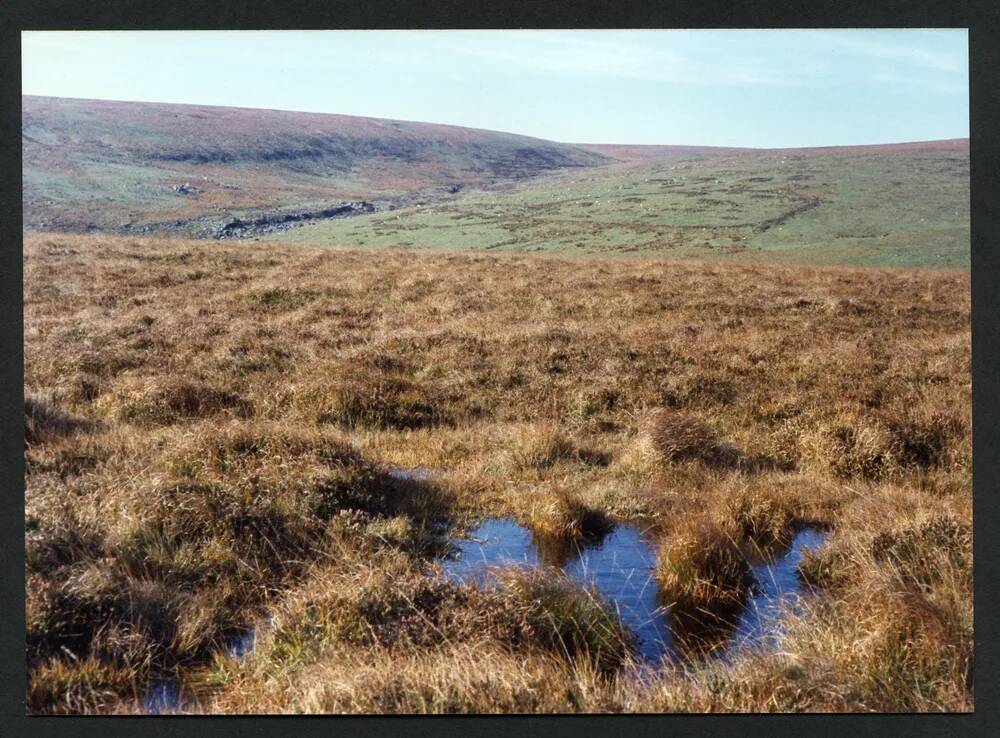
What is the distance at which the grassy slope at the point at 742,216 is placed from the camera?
87.8 feet

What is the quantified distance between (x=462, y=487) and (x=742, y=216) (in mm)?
25515

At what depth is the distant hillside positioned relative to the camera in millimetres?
32094

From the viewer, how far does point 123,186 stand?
34.3 m

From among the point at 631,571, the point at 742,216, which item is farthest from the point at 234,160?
the point at 631,571

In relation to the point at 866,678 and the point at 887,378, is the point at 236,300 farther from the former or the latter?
the point at 866,678

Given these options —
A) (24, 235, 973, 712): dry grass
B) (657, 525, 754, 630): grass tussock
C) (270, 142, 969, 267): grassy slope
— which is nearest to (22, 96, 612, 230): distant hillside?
(270, 142, 969, 267): grassy slope

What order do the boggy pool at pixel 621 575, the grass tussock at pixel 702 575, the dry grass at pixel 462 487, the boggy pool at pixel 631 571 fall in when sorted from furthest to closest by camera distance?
1. the grass tussock at pixel 702 575
2. the boggy pool at pixel 631 571
3. the boggy pool at pixel 621 575
4. the dry grass at pixel 462 487

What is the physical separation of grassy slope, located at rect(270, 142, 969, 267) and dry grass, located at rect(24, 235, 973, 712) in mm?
9778

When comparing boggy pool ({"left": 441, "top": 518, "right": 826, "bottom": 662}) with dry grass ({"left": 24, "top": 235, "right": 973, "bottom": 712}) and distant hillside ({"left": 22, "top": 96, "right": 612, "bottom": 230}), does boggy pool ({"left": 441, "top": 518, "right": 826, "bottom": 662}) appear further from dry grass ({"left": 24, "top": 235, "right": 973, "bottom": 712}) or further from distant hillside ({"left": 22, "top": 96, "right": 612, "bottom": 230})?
distant hillside ({"left": 22, "top": 96, "right": 612, "bottom": 230})

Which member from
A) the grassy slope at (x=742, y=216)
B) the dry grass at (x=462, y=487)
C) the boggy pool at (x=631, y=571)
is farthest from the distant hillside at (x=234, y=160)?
the boggy pool at (x=631, y=571)

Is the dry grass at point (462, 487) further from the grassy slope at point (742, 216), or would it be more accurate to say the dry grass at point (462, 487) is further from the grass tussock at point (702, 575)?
the grassy slope at point (742, 216)

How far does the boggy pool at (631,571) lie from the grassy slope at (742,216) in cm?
1874

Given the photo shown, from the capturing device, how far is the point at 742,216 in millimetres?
31797

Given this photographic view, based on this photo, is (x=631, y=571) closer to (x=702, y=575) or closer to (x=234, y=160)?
(x=702, y=575)
